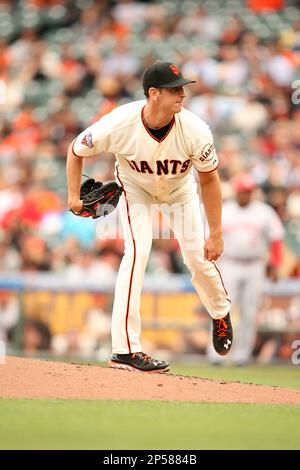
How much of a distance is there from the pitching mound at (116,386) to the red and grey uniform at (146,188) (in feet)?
1.26

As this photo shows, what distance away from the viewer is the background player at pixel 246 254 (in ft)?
41.2

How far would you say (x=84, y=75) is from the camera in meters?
18.0

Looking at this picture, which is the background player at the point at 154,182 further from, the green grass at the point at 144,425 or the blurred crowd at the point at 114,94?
the blurred crowd at the point at 114,94

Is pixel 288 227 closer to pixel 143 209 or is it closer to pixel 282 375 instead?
pixel 282 375

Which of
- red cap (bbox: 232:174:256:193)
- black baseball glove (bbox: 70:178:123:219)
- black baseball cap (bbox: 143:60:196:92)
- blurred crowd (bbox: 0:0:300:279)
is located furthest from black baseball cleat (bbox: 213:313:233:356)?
blurred crowd (bbox: 0:0:300:279)

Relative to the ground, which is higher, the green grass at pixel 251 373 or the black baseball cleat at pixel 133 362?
the green grass at pixel 251 373

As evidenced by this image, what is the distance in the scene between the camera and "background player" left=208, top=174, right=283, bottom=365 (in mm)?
12562

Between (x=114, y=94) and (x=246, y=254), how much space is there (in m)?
5.48

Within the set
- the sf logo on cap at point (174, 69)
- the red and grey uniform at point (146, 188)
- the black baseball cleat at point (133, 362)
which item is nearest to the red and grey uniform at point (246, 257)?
the red and grey uniform at point (146, 188)

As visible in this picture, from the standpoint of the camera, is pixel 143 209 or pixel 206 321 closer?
pixel 143 209

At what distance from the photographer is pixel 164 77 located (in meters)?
7.65

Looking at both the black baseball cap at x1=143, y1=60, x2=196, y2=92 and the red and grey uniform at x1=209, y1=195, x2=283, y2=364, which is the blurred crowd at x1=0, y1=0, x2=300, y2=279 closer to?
the red and grey uniform at x1=209, y1=195, x2=283, y2=364
